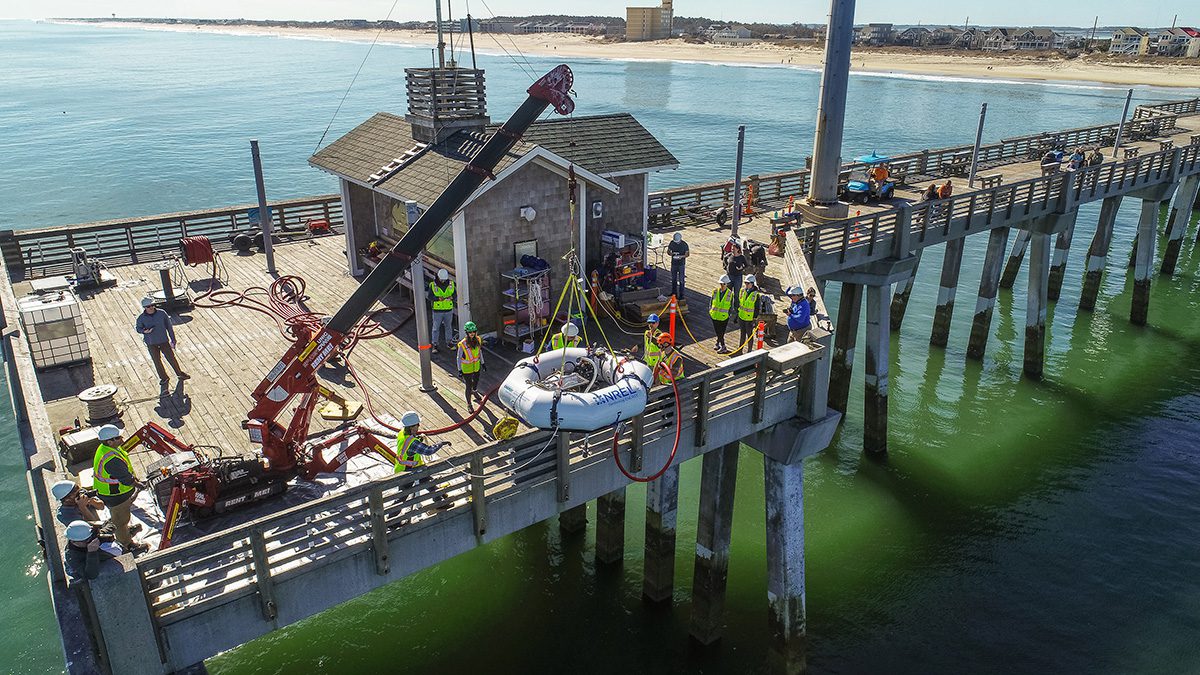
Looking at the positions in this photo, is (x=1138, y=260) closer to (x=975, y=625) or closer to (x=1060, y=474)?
(x=1060, y=474)

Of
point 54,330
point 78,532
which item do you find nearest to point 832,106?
point 54,330

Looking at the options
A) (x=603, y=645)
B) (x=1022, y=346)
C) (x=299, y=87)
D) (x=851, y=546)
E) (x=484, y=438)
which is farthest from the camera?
(x=299, y=87)

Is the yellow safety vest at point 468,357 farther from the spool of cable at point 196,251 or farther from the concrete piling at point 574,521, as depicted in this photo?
the spool of cable at point 196,251

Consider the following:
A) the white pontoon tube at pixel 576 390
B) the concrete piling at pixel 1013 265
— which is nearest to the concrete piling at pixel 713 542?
the white pontoon tube at pixel 576 390

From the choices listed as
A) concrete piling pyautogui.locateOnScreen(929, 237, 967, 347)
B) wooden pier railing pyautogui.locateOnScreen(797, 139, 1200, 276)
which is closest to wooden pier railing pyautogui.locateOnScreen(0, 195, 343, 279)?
wooden pier railing pyautogui.locateOnScreen(797, 139, 1200, 276)

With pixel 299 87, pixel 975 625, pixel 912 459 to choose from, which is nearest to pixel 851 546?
pixel 975 625

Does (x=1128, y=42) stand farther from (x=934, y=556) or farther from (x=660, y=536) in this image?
(x=660, y=536)
